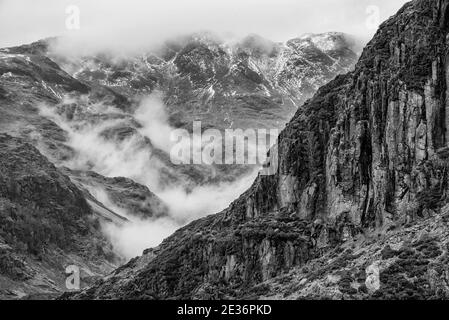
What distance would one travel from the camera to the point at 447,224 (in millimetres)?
186750

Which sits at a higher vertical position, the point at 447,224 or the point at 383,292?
the point at 447,224

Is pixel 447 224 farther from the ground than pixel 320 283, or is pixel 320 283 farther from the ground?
pixel 447 224
